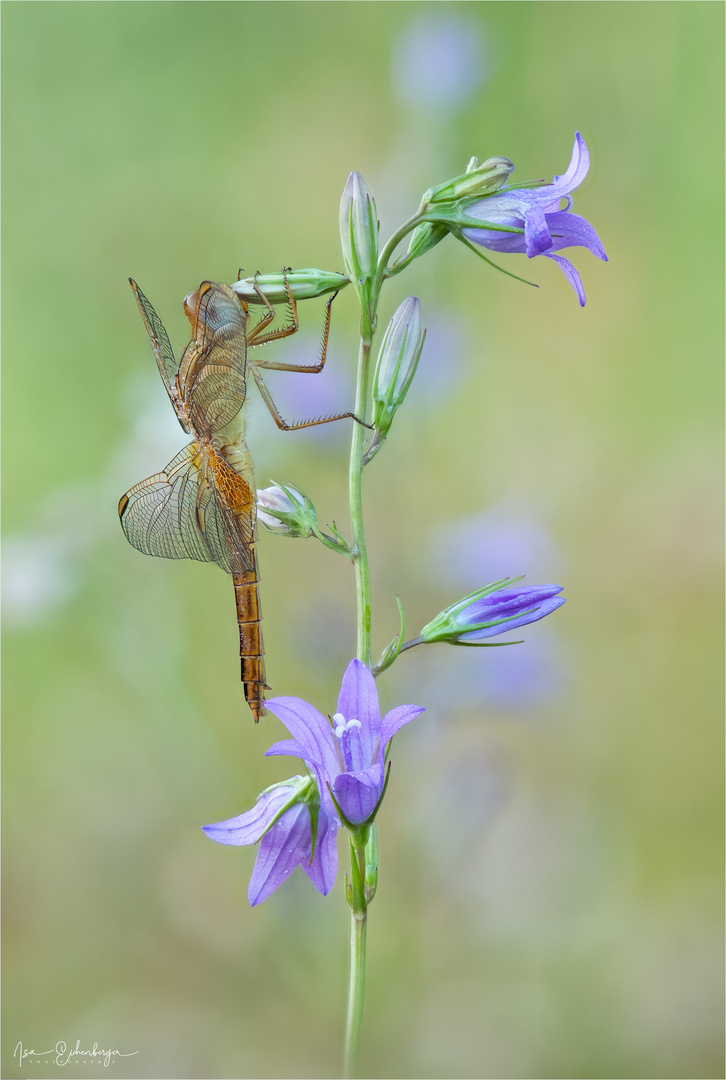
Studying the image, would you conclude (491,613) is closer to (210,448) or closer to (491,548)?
(210,448)

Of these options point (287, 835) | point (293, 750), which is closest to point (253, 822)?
point (287, 835)

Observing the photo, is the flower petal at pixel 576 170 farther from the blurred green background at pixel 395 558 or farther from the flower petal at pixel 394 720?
the blurred green background at pixel 395 558

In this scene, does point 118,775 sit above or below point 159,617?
Answer: below

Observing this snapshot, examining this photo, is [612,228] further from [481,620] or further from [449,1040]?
[449,1040]

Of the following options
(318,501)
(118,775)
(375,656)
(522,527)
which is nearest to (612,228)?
(522,527)

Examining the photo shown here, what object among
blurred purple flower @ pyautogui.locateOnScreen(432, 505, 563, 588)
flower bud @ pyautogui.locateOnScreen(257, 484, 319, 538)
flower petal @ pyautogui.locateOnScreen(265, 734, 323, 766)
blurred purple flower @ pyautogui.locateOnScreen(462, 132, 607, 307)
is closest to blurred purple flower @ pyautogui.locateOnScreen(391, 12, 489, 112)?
blurred purple flower @ pyautogui.locateOnScreen(432, 505, 563, 588)

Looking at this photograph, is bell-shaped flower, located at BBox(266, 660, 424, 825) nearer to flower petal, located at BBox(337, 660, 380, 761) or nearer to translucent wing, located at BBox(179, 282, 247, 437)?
flower petal, located at BBox(337, 660, 380, 761)
